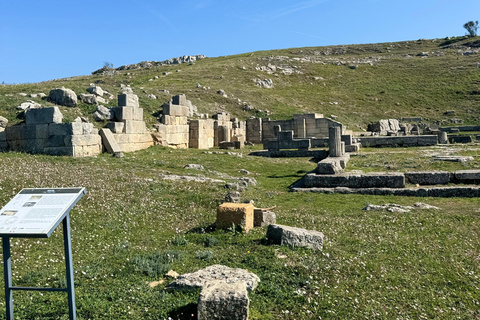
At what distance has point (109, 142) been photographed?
65.9ft

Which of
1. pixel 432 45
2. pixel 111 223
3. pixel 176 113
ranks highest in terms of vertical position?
pixel 432 45

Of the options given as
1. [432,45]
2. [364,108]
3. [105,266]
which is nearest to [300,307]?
[105,266]

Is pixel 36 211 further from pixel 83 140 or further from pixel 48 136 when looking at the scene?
pixel 48 136

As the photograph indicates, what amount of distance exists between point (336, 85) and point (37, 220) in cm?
6451

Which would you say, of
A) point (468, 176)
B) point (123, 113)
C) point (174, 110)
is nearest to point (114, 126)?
point (123, 113)

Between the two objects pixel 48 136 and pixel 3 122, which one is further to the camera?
pixel 3 122

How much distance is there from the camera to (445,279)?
6.73 meters

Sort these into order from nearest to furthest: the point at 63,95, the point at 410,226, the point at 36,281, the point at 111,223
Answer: the point at 36,281
the point at 111,223
the point at 410,226
the point at 63,95

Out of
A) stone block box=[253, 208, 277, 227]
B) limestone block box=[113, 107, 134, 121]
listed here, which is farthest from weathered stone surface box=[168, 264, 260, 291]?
limestone block box=[113, 107, 134, 121]

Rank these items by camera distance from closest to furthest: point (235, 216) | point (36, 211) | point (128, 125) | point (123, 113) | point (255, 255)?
point (36, 211) < point (255, 255) < point (235, 216) < point (123, 113) < point (128, 125)

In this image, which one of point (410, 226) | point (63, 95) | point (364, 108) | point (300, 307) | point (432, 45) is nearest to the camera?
point (300, 307)

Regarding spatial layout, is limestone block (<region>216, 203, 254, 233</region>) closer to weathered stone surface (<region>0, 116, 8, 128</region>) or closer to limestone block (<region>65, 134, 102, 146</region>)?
limestone block (<region>65, 134, 102, 146</region>)

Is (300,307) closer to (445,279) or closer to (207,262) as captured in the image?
(207,262)

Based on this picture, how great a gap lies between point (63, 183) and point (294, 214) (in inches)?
268
